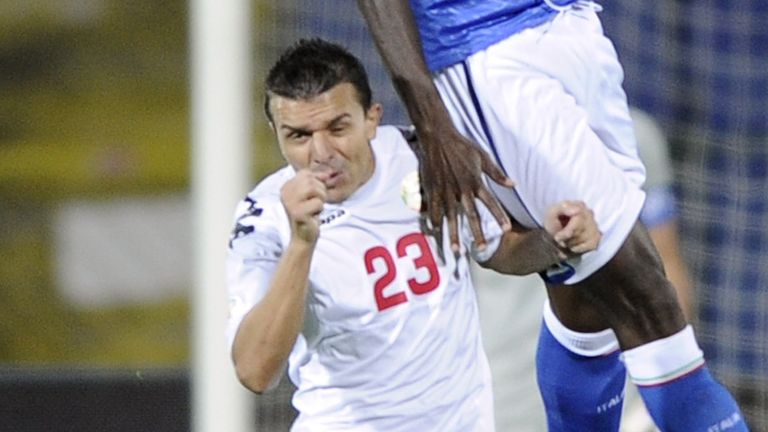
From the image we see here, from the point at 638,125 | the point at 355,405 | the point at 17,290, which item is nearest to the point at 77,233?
the point at 17,290

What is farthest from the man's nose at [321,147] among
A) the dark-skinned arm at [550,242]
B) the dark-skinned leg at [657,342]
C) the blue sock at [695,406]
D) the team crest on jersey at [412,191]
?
the blue sock at [695,406]

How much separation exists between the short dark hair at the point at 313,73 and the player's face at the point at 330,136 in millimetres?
10

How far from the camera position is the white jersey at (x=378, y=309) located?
2779 millimetres

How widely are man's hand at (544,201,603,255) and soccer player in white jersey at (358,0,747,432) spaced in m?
0.04

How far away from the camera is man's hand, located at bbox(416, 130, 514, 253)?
259 cm

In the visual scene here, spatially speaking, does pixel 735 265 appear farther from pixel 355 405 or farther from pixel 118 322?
pixel 355 405

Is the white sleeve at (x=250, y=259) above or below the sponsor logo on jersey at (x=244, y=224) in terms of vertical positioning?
below

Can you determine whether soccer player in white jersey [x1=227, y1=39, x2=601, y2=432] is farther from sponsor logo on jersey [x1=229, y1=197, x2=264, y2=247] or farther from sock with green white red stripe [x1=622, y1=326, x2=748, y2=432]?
sock with green white red stripe [x1=622, y1=326, x2=748, y2=432]

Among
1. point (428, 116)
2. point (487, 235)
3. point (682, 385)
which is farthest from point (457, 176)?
point (682, 385)

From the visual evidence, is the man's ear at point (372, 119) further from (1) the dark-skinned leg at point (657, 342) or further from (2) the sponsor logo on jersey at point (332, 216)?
(1) the dark-skinned leg at point (657, 342)

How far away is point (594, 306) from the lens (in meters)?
2.77

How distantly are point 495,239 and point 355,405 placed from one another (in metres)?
0.29

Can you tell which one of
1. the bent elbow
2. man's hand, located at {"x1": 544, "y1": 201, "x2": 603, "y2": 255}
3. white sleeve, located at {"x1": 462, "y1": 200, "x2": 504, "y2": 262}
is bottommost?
the bent elbow

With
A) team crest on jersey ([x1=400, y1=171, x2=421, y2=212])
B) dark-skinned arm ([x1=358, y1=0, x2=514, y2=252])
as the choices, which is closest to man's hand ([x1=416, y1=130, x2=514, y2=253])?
dark-skinned arm ([x1=358, y1=0, x2=514, y2=252])
